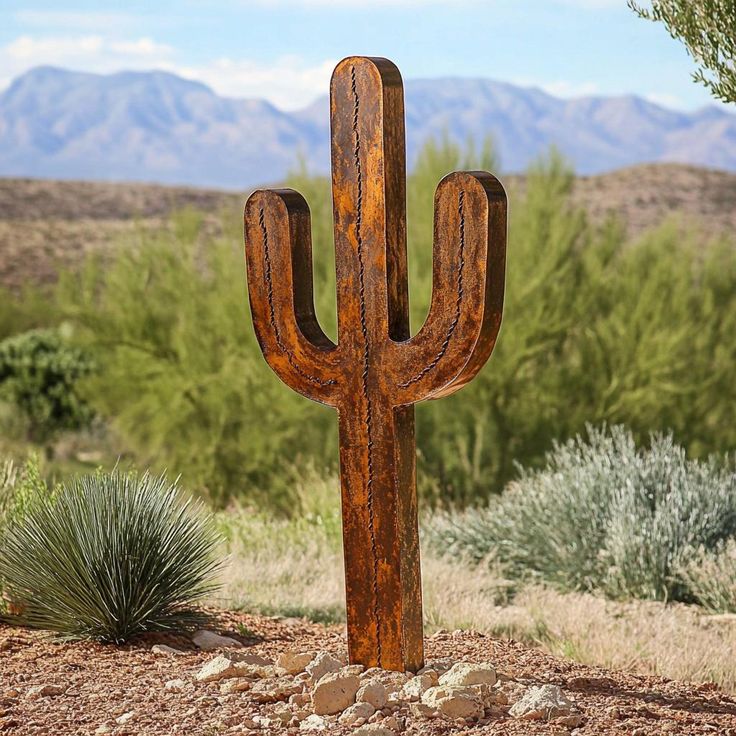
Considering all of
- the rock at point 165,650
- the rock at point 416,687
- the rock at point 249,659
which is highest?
the rock at point 416,687

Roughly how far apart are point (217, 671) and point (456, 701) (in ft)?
3.09

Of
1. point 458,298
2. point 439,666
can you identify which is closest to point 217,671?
point 439,666

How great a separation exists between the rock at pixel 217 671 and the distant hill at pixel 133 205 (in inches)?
1100

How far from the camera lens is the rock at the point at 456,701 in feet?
11.9

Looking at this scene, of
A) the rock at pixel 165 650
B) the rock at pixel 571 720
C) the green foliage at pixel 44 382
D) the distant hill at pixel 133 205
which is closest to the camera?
the rock at pixel 571 720

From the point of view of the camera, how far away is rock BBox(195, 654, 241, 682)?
4.12 metres

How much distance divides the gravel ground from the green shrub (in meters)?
2.13

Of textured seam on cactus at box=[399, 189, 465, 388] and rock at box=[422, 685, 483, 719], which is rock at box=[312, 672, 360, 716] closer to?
rock at box=[422, 685, 483, 719]

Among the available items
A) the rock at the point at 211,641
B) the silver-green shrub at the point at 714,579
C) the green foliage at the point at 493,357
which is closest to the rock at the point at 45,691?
the rock at the point at 211,641

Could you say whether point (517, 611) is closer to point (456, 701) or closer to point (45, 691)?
point (456, 701)

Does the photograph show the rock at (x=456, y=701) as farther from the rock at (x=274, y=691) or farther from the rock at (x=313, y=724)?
the rock at (x=274, y=691)

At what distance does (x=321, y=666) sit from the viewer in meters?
4.05

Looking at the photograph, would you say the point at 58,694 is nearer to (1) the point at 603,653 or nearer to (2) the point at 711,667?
(1) the point at 603,653

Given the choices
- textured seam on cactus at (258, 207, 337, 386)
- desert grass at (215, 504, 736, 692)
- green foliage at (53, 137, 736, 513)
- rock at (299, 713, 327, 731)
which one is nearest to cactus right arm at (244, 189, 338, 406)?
textured seam on cactus at (258, 207, 337, 386)
